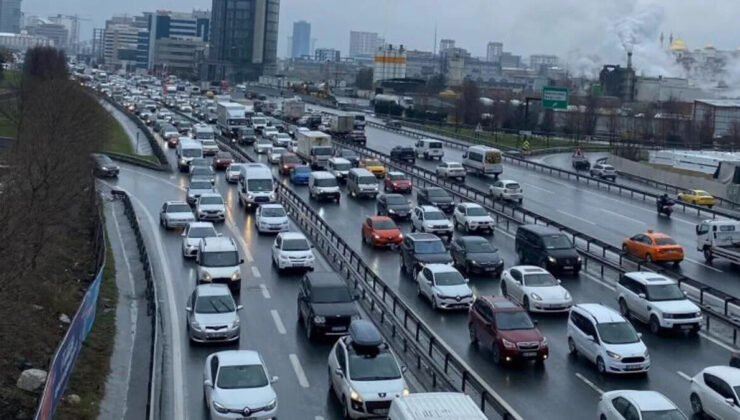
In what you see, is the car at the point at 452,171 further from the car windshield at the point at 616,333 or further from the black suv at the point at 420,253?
the car windshield at the point at 616,333

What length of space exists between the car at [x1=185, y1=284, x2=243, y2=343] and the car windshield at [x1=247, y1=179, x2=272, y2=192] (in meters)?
18.6

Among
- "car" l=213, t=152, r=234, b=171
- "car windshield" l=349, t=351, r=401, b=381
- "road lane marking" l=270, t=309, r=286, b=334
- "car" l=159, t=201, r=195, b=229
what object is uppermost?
"car" l=213, t=152, r=234, b=171

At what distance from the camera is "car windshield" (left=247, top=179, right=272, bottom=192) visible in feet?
128

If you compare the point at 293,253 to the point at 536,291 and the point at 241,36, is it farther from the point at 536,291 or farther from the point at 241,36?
the point at 241,36

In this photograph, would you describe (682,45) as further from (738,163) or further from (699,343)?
(699,343)

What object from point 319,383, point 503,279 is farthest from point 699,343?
point 319,383

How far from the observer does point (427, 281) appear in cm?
2370

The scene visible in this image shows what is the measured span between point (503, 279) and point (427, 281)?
7.45 feet

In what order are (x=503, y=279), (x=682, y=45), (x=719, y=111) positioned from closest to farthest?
(x=503, y=279) → (x=719, y=111) → (x=682, y=45)

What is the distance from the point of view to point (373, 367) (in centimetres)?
1573

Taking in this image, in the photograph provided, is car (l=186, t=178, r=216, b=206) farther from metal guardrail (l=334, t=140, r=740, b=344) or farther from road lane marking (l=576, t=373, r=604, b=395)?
road lane marking (l=576, t=373, r=604, b=395)

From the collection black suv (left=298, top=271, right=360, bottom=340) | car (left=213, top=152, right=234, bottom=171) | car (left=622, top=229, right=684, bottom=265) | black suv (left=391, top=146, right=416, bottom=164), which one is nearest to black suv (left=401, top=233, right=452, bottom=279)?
black suv (left=298, top=271, right=360, bottom=340)

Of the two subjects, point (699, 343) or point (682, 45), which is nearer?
point (699, 343)

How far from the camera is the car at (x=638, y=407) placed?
1409 cm
